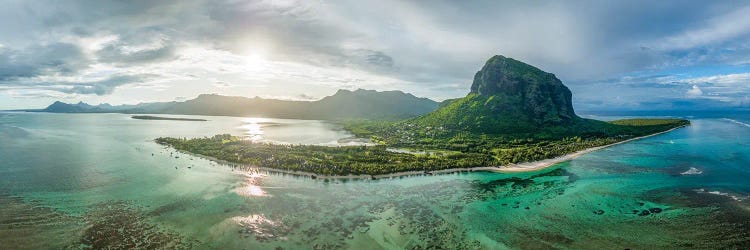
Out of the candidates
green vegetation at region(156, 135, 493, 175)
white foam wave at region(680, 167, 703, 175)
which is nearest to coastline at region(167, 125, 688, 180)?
green vegetation at region(156, 135, 493, 175)

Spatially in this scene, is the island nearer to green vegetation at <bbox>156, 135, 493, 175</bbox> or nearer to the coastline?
green vegetation at <bbox>156, 135, 493, 175</bbox>

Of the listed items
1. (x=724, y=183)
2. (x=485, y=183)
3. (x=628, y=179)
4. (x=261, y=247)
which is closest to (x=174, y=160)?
(x=261, y=247)

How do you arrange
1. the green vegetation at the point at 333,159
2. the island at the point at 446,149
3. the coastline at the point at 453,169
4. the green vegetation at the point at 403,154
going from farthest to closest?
the island at the point at 446,149
the green vegetation at the point at 403,154
the green vegetation at the point at 333,159
the coastline at the point at 453,169

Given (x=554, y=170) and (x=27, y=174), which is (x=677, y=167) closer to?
(x=554, y=170)

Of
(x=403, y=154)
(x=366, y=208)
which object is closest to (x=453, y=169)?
(x=403, y=154)

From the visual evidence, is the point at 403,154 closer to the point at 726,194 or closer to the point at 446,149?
the point at 446,149

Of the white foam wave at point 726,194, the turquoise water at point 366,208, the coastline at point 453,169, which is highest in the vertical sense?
the coastline at point 453,169

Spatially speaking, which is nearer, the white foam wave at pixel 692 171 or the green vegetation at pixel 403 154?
the green vegetation at pixel 403 154

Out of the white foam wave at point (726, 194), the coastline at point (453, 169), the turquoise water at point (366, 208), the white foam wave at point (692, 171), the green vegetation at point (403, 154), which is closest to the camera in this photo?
the turquoise water at point (366, 208)

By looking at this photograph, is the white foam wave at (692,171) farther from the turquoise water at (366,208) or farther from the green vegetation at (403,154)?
the green vegetation at (403,154)

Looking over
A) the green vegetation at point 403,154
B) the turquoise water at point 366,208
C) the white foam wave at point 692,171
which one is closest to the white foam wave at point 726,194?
the turquoise water at point 366,208

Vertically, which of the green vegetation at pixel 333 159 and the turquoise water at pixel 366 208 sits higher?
the green vegetation at pixel 333 159
